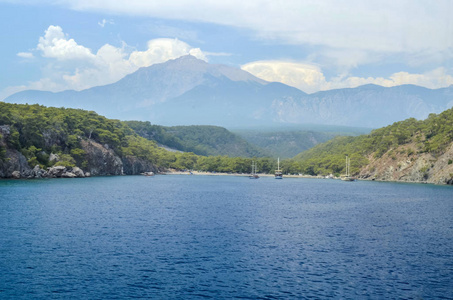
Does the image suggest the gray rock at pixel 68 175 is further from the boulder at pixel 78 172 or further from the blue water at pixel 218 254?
the blue water at pixel 218 254

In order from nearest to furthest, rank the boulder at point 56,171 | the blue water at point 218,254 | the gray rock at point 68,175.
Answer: the blue water at point 218,254 < the boulder at point 56,171 < the gray rock at point 68,175

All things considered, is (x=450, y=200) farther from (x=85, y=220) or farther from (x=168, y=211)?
(x=85, y=220)

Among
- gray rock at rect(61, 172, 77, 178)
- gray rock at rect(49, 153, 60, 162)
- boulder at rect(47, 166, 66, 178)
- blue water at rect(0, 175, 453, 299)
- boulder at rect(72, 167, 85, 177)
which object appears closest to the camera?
blue water at rect(0, 175, 453, 299)

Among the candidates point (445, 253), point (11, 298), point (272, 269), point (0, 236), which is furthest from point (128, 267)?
point (445, 253)

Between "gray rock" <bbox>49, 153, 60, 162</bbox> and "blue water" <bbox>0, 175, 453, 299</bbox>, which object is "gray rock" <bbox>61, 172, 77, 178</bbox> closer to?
"gray rock" <bbox>49, 153, 60, 162</bbox>

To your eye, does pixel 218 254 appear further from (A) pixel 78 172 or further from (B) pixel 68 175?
(A) pixel 78 172

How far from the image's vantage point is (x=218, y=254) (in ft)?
143

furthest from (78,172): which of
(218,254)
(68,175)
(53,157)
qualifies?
(218,254)

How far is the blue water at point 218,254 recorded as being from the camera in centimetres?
3312

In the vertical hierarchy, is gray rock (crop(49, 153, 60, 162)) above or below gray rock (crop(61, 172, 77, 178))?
above

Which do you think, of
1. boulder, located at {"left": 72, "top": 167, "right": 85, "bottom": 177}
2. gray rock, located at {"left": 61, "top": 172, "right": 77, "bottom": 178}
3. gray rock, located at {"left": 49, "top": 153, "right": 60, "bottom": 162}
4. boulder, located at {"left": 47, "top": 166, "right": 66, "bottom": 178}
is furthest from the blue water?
boulder, located at {"left": 72, "top": 167, "right": 85, "bottom": 177}

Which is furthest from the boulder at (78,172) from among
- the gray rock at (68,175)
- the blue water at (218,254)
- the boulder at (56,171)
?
the blue water at (218,254)

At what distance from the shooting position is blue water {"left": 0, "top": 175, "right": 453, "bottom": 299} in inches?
1304

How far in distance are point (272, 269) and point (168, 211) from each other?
130 feet
